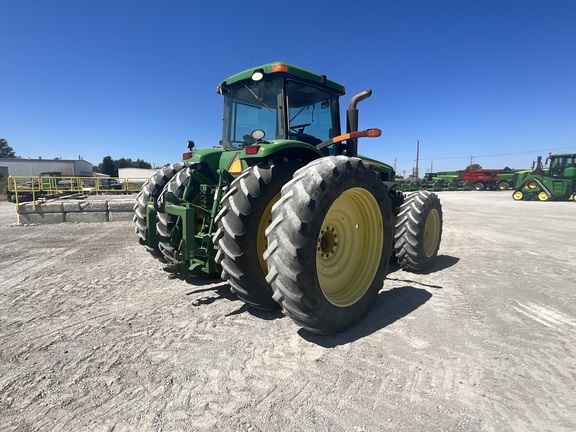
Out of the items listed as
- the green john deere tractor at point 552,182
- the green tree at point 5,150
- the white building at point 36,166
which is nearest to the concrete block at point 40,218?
the green john deere tractor at point 552,182

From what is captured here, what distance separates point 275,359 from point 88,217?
9213 mm

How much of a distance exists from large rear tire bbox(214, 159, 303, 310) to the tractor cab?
25.7 inches

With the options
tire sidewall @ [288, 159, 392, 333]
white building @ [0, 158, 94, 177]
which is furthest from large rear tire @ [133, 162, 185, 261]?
white building @ [0, 158, 94, 177]

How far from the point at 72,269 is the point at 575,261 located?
7.84 meters

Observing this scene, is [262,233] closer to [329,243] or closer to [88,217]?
[329,243]

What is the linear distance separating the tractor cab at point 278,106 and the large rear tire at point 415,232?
5.06 ft

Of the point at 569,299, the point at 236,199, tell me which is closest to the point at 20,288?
the point at 236,199

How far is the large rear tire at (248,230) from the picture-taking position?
255 cm

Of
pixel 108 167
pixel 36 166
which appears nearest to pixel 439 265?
pixel 36 166

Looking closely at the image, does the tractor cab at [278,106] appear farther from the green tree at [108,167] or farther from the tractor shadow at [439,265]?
the green tree at [108,167]

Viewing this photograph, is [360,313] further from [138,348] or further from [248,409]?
[138,348]

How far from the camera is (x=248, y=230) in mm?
2605

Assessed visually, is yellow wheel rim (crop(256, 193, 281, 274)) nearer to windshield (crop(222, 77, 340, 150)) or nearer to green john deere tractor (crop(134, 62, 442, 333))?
green john deere tractor (crop(134, 62, 442, 333))

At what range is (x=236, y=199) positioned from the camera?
2.59m
